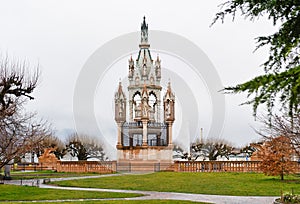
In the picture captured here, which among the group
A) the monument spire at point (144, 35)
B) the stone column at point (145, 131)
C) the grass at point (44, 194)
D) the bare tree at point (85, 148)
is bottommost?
the grass at point (44, 194)

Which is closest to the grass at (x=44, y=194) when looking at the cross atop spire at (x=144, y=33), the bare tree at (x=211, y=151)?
the cross atop spire at (x=144, y=33)

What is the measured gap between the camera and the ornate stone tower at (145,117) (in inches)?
1684

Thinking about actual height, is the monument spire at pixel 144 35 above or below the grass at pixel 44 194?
above

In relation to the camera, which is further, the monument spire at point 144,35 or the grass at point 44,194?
the monument spire at point 144,35

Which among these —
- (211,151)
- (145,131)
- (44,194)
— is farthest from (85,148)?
(44,194)

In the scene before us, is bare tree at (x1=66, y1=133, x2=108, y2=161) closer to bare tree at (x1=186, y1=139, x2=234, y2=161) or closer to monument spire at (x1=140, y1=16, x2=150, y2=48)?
bare tree at (x1=186, y1=139, x2=234, y2=161)

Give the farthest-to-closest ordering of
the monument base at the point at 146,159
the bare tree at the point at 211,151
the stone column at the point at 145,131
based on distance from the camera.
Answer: the bare tree at the point at 211,151 < the stone column at the point at 145,131 < the monument base at the point at 146,159

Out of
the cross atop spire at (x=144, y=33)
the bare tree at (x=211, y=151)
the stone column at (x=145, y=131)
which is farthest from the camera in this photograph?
the bare tree at (x=211, y=151)

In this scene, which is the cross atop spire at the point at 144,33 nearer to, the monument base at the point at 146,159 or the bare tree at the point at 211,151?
the monument base at the point at 146,159

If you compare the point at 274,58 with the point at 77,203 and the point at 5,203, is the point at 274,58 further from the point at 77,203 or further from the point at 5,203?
the point at 5,203

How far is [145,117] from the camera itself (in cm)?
4303

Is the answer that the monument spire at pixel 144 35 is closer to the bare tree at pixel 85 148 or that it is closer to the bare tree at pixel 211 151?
the bare tree at pixel 85 148

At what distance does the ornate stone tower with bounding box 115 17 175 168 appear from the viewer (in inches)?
1684

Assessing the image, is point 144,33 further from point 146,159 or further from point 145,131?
point 146,159
